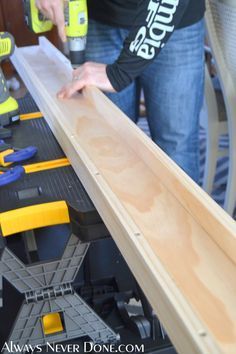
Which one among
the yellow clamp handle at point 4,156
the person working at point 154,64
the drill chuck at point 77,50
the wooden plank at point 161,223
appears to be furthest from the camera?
the drill chuck at point 77,50

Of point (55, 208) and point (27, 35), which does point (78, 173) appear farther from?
point (27, 35)

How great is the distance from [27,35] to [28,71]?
2.32m

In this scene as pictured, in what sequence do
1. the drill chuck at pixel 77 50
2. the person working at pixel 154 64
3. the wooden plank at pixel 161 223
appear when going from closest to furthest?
1. the wooden plank at pixel 161 223
2. the person working at pixel 154 64
3. the drill chuck at pixel 77 50

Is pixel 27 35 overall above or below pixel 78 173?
below

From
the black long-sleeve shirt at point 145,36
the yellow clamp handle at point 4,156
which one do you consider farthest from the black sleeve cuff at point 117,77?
the yellow clamp handle at point 4,156

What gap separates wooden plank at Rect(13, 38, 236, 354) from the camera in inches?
18.5

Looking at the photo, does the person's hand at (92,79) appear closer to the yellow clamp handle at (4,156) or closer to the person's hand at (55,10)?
the person's hand at (55,10)

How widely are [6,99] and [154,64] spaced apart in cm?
40

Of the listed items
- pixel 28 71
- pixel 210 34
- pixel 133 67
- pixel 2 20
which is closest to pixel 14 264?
pixel 133 67

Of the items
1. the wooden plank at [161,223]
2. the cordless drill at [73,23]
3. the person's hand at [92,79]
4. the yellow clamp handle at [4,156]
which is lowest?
the yellow clamp handle at [4,156]

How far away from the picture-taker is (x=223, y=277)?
1.77 ft

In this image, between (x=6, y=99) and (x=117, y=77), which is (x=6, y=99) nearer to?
(x=6, y=99)

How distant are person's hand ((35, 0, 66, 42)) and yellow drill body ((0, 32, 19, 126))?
12 centimetres

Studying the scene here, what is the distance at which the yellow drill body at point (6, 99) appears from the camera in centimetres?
99
